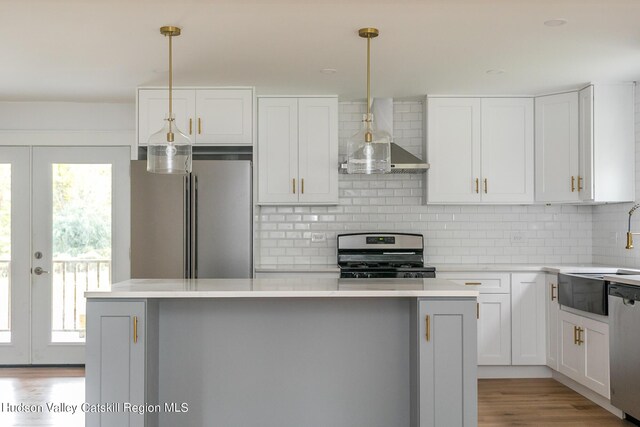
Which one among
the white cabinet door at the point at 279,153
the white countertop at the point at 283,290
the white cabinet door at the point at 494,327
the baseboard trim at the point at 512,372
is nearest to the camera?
the white countertop at the point at 283,290

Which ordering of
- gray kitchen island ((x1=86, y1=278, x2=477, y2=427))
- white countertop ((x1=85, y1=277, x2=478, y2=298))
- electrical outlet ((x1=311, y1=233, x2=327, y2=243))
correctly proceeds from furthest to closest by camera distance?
electrical outlet ((x1=311, y1=233, x2=327, y2=243)), gray kitchen island ((x1=86, y1=278, x2=477, y2=427)), white countertop ((x1=85, y1=277, x2=478, y2=298))

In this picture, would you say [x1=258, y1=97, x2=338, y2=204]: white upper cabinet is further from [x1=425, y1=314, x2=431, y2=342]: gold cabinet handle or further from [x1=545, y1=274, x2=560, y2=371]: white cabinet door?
[x1=425, y1=314, x2=431, y2=342]: gold cabinet handle

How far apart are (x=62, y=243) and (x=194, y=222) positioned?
1812 mm

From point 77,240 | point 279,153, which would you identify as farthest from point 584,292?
point 77,240

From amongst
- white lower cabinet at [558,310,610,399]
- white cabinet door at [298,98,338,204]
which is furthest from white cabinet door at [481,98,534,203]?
white cabinet door at [298,98,338,204]

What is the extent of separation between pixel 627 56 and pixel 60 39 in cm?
371

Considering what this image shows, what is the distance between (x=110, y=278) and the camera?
19.8ft

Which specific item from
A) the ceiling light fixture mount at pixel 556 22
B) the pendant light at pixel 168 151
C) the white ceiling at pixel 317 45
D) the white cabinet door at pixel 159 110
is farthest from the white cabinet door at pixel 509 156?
the pendant light at pixel 168 151

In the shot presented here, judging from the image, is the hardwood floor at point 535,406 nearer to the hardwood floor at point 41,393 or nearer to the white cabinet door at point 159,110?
the hardwood floor at point 41,393

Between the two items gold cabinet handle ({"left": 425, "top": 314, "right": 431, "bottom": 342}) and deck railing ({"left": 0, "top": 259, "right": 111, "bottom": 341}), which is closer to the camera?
gold cabinet handle ({"left": 425, "top": 314, "right": 431, "bottom": 342})

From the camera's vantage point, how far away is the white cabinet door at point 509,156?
5.64 meters

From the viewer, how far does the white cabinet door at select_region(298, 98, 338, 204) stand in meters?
5.61

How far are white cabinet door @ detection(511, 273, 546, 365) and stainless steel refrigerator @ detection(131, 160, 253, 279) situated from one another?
7.31 feet

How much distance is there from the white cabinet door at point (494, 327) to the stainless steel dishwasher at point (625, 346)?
1186 mm
